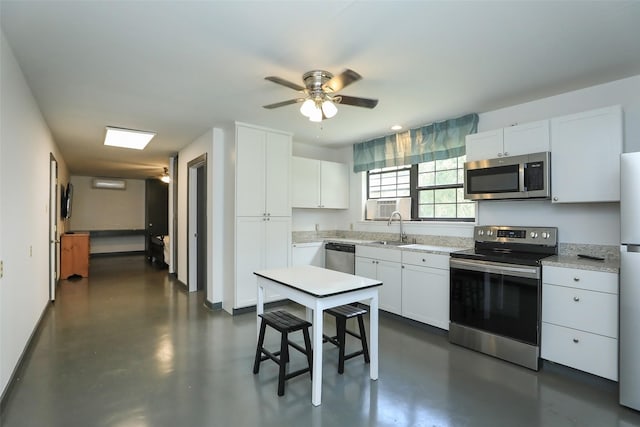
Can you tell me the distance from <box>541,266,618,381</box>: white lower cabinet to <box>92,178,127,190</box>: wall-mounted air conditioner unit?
34.1ft

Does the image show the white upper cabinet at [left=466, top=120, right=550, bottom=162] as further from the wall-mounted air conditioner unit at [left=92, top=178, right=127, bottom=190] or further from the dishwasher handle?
the wall-mounted air conditioner unit at [left=92, top=178, right=127, bottom=190]

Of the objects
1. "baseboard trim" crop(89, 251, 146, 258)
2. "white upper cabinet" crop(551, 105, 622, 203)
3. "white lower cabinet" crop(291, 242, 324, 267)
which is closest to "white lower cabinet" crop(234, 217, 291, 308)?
"white lower cabinet" crop(291, 242, 324, 267)

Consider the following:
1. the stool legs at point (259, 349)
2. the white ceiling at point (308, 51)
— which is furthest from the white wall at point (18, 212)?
the stool legs at point (259, 349)

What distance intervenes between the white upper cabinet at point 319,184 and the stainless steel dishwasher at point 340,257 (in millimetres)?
712

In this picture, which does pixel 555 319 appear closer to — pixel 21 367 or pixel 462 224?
pixel 462 224

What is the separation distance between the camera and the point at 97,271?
7.18 metres

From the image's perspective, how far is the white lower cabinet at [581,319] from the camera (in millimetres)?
2348

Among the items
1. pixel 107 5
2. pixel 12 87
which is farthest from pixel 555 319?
pixel 12 87

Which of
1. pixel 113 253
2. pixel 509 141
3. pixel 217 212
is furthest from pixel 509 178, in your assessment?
pixel 113 253

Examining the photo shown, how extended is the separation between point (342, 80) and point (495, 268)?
2093 millimetres

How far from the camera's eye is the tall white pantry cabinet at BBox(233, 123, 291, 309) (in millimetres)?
4074

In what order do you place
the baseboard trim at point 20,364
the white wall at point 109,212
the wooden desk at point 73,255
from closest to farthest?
the baseboard trim at point 20,364
the wooden desk at point 73,255
the white wall at point 109,212

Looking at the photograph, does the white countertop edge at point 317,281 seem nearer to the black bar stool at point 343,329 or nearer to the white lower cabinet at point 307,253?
the black bar stool at point 343,329

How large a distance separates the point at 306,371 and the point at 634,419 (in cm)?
212
